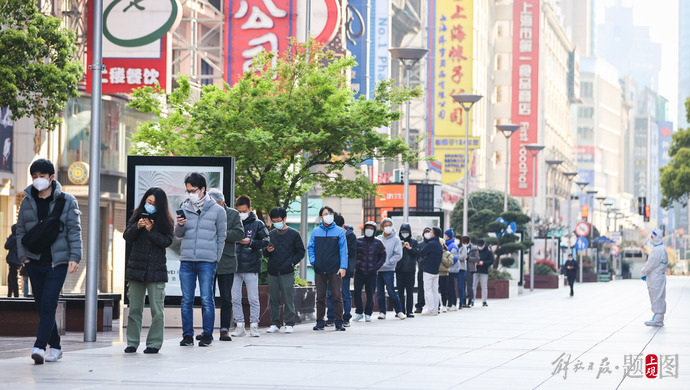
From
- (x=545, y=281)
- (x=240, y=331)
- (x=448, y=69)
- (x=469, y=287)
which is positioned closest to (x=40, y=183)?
(x=240, y=331)

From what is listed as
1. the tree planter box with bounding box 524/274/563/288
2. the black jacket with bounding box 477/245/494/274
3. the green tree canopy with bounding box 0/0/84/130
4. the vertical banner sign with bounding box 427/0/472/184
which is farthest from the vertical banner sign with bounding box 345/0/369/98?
the green tree canopy with bounding box 0/0/84/130

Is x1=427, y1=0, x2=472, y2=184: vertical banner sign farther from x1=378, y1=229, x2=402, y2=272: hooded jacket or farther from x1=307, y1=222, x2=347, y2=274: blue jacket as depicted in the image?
x1=307, y1=222, x2=347, y2=274: blue jacket

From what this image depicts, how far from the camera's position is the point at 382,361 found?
13.5 m

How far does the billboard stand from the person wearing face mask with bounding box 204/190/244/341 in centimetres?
5634

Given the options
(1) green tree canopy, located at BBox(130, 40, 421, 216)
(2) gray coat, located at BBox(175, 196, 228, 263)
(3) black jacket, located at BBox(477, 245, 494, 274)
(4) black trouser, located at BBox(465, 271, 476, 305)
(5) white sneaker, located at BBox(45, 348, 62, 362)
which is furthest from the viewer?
(4) black trouser, located at BBox(465, 271, 476, 305)

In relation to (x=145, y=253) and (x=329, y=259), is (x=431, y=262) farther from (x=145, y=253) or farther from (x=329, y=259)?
(x=145, y=253)

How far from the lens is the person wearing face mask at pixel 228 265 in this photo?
1563 cm

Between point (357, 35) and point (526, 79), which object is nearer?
point (357, 35)

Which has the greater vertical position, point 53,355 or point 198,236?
point 198,236

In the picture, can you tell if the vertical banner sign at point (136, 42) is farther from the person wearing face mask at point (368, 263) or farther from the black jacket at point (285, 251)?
the black jacket at point (285, 251)

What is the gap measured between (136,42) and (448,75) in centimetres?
4952

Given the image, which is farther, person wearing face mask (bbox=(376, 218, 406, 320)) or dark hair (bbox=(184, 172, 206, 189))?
person wearing face mask (bbox=(376, 218, 406, 320))

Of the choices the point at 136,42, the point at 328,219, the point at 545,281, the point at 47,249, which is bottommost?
the point at 545,281

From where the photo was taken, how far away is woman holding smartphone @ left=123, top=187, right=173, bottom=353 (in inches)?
535
